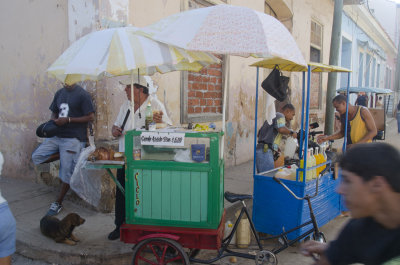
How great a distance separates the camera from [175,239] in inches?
118

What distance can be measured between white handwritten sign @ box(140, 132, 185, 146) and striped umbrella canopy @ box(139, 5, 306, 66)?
2.51 feet

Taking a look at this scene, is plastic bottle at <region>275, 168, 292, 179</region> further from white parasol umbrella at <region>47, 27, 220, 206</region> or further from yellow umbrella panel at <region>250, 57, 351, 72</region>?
white parasol umbrella at <region>47, 27, 220, 206</region>

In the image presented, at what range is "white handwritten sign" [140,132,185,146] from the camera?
119 inches

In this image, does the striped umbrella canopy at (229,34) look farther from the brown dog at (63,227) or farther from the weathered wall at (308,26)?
the weathered wall at (308,26)

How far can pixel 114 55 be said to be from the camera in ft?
9.93

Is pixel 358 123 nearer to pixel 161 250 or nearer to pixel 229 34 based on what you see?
pixel 229 34

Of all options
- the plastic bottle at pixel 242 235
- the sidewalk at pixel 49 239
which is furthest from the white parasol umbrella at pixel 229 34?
the sidewalk at pixel 49 239

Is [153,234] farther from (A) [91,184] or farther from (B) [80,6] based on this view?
(B) [80,6]

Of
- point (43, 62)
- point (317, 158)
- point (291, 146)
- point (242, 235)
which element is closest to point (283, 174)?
point (317, 158)

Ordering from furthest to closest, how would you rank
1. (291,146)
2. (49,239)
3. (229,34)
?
(291,146)
(49,239)
(229,34)

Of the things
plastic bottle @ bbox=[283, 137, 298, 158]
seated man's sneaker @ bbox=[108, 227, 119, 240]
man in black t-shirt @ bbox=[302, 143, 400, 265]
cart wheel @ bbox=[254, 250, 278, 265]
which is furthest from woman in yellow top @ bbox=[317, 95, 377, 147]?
man in black t-shirt @ bbox=[302, 143, 400, 265]

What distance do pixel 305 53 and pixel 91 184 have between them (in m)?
8.54

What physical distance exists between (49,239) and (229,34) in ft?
9.33

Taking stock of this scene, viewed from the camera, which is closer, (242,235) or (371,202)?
(371,202)
